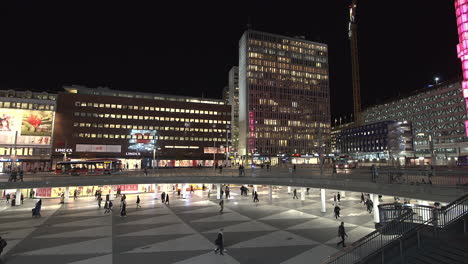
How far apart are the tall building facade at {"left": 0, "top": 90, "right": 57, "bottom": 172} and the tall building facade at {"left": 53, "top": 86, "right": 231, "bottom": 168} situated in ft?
8.64

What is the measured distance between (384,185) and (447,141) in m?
103

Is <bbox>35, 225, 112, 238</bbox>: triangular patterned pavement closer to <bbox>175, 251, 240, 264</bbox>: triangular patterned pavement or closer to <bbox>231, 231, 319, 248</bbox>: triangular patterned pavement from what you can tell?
<bbox>175, 251, 240, 264</bbox>: triangular patterned pavement

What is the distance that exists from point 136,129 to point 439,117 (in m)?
113

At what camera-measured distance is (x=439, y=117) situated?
101 meters

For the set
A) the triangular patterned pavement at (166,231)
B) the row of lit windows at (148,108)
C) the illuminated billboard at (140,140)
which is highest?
the row of lit windows at (148,108)

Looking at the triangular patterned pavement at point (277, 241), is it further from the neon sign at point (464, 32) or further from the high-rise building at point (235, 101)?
the high-rise building at point (235, 101)

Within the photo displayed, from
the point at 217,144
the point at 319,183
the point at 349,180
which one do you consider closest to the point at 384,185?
the point at 349,180

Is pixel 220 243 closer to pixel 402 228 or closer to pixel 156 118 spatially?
pixel 402 228

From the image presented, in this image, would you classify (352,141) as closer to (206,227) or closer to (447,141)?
(447,141)

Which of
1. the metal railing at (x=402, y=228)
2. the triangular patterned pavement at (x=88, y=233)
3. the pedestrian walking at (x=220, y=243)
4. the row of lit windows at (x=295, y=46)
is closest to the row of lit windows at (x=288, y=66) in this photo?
the row of lit windows at (x=295, y=46)

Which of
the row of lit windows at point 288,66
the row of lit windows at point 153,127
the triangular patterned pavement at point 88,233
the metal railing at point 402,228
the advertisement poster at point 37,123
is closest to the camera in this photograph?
the metal railing at point 402,228

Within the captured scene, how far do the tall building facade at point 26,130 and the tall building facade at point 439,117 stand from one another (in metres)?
112

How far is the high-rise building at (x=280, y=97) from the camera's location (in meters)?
109

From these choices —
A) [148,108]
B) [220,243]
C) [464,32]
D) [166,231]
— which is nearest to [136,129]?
[148,108]
